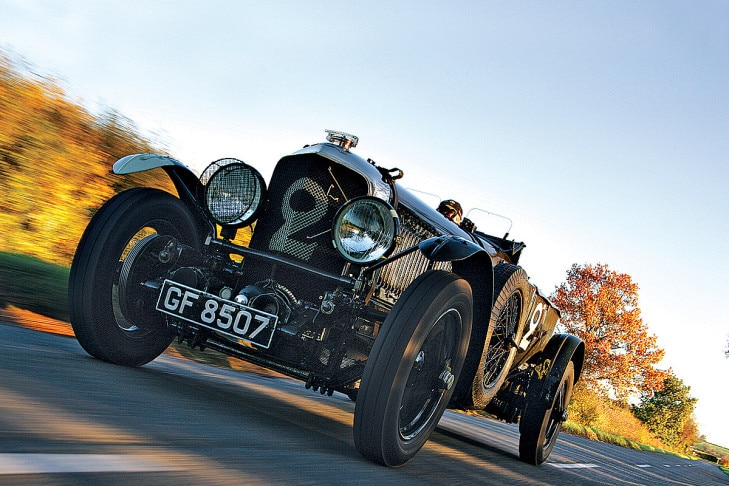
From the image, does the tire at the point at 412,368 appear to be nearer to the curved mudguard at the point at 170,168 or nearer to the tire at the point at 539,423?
the curved mudguard at the point at 170,168

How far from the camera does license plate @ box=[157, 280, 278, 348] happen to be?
4.00 metres

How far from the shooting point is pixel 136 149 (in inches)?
372

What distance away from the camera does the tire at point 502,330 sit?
5125 mm

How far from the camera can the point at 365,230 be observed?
4.21m

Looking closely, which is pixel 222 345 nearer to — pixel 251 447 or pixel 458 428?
pixel 251 447

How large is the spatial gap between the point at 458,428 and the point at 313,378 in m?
4.65

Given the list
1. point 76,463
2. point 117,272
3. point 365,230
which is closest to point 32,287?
point 117,272

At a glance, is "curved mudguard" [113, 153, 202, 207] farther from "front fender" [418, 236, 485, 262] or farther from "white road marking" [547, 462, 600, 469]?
"white road marking" [547, 462, 600, 469]

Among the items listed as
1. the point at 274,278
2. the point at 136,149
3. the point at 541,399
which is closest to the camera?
the point at 274,278

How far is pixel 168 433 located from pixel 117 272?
1.54 metres

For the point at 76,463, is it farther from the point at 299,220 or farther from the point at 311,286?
the point at 299,220

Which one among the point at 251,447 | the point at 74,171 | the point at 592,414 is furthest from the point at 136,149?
the point at 592,414

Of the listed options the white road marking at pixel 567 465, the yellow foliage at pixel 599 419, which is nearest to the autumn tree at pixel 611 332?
the yellow foliage at pixel 599 419

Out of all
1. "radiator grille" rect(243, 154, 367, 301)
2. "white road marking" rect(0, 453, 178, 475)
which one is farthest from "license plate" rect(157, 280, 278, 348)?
"white road marking" rect(0, 453, 178, 475)
